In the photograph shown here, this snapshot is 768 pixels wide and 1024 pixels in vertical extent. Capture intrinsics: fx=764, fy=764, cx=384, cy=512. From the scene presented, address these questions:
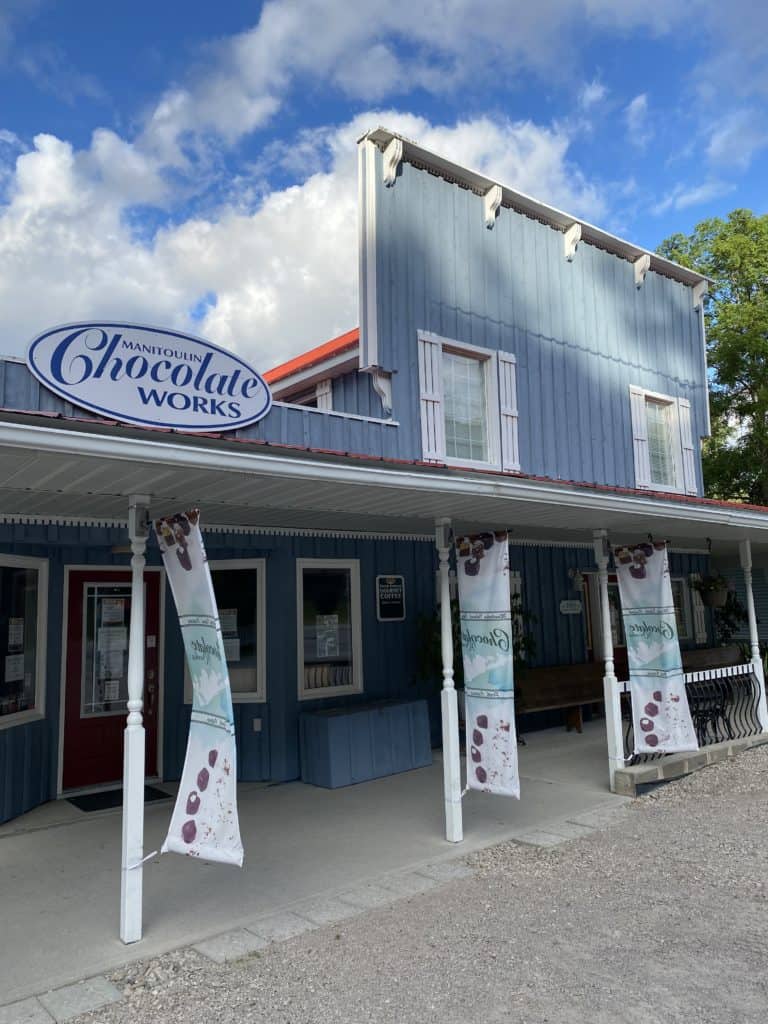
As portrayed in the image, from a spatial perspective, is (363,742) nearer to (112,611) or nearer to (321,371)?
(112,611)

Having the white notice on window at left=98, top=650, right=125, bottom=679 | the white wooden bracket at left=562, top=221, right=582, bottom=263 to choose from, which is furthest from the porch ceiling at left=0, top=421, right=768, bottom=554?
the white wooden bracket at left=562, top=221, right=582, bottom=263

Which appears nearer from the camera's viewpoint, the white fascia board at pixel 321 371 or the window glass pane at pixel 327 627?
the window glass pane at pixel 327 627

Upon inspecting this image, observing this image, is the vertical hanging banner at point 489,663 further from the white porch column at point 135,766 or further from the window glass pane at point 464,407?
the window glass pane at point 464,407

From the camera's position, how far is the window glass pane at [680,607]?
13.5 m

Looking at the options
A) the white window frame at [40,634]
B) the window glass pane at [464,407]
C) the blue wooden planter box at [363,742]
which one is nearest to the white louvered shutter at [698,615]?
the window glass pane at [464,407]

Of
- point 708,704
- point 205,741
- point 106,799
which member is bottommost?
point 106,799

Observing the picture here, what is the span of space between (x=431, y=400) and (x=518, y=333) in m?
2.08

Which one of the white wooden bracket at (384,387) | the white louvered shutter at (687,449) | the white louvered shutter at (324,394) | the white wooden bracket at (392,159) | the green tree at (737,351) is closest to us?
the white wooden bracket at (384,387)

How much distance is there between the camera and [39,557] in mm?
7039

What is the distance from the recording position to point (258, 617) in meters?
8.18

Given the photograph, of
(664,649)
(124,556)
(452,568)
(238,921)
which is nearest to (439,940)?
(238,921)

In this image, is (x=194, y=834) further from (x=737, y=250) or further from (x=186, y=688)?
(x=737, y=250)

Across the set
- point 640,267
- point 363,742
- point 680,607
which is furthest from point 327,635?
point 640,267

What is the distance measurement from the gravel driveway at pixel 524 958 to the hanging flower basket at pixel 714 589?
8.16 metres
